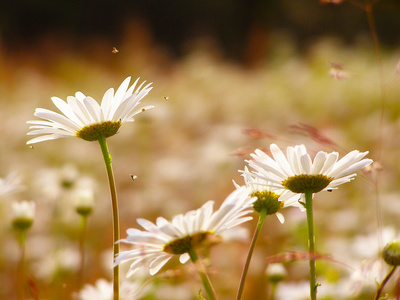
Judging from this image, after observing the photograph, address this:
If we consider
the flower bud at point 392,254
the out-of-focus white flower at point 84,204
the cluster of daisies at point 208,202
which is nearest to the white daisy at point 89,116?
the cluster of daisies at point 208,202

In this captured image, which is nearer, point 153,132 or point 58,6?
point 153,132

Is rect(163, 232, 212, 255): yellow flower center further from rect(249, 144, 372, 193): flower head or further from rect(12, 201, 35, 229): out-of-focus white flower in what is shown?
rect(12, 201, 35, 229): out-of-focus white flower

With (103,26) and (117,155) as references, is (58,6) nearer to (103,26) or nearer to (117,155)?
(103,26)

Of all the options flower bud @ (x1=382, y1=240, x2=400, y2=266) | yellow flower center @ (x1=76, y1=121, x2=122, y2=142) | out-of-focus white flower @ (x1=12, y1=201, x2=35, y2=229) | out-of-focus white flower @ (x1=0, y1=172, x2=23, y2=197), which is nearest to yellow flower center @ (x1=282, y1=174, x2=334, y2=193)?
flower bud @ (x1=382, y1=240, x2=400, y2=266)

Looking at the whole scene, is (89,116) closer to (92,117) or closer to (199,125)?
(92,117)

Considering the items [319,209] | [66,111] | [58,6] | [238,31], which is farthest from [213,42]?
[66,111]

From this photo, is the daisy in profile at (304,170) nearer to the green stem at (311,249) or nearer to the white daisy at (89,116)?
the green stem at (311,249)
